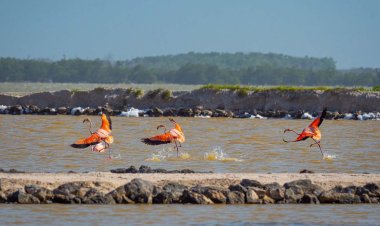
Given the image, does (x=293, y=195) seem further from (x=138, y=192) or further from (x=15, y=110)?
(x=15, y=110)

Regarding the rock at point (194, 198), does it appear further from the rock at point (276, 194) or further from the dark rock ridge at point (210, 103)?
the dark rock ridge at point (210, 103)

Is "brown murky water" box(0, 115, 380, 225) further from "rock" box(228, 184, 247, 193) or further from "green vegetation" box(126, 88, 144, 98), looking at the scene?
"green vegetation" box(126, 88, 144, 98)

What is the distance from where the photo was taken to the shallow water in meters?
15.7

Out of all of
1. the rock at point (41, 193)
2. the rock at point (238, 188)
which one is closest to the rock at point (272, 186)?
the rock at point (238, 188)

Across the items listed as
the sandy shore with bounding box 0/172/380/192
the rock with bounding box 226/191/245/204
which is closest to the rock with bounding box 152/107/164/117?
the sandy shore with bounding box 0/172/380/192

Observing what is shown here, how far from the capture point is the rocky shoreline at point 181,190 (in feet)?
56.1

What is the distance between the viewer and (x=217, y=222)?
15.7 meters

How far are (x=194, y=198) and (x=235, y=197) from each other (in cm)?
66

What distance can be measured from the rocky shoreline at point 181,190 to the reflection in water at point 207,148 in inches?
159

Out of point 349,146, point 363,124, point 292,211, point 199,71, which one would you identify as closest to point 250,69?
point 199,71

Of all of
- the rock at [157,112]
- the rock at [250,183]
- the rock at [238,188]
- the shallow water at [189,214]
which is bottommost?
the shallow water at [189,214]

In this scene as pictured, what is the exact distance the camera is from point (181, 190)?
1744cm

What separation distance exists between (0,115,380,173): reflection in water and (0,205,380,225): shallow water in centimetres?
512

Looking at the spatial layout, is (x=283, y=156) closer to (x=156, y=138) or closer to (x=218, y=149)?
(x=218, y=149)
